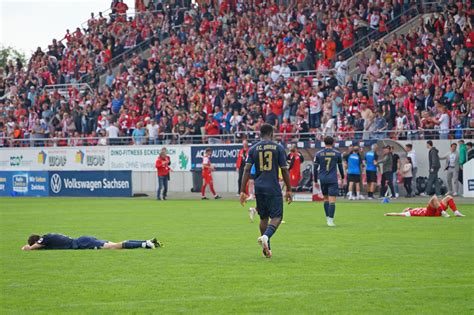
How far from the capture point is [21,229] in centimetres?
2211

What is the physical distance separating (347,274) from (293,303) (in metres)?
2.52

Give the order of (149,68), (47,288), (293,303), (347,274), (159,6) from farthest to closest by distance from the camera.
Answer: (159,6) → (149,68) → (347,274) → (47,288) → (293,303)

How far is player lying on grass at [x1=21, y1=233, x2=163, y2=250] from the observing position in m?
16.0

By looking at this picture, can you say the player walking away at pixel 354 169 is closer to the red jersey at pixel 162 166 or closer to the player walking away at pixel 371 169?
the player walking away at pixel 371 169

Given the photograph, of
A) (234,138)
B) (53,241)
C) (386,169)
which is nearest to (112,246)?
(53,241)

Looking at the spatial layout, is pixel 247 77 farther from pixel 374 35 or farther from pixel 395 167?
pixel 395 167

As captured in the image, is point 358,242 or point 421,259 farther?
point 358,242

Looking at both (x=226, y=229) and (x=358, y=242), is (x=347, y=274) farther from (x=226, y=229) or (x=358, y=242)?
(x=226, y=229)

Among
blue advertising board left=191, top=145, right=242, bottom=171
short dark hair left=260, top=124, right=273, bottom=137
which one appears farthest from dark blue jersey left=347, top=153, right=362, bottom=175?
short dark hair left=260, top=124, right=273, bottom=137

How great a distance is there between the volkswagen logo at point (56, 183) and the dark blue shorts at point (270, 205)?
2863 cm

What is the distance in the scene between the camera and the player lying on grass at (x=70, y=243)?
1602 cm

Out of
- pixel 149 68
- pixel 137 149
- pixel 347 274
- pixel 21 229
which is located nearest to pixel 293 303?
pixel 347 274

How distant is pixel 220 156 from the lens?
129 feet

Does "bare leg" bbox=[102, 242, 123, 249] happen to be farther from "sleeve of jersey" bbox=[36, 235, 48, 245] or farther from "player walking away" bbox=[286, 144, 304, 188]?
"player walking away" bbox=[286, 144, 304, 188]
